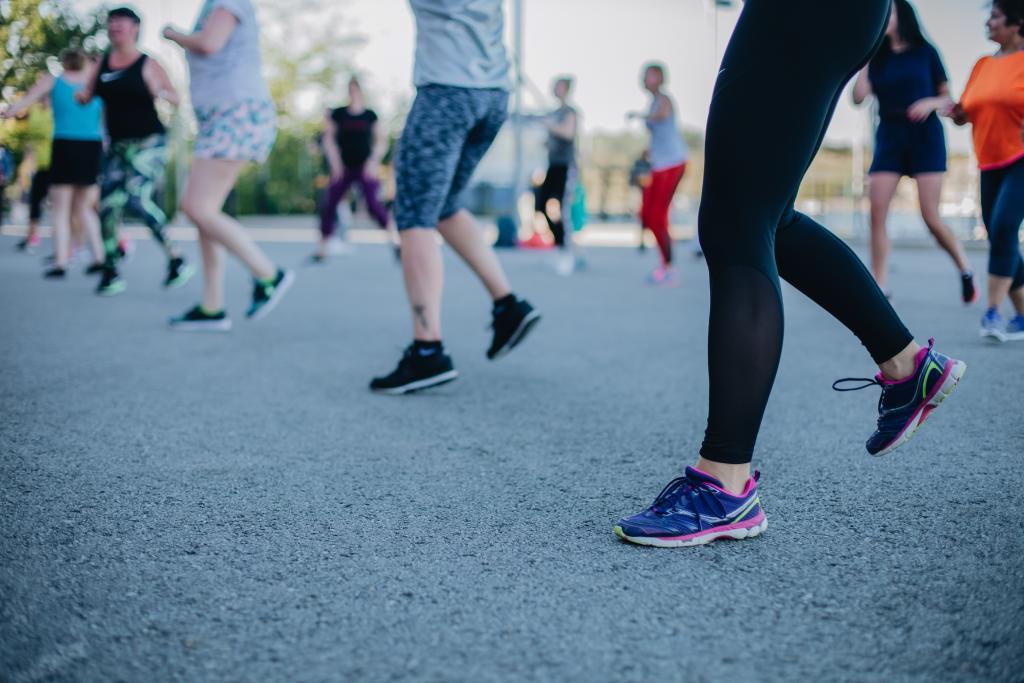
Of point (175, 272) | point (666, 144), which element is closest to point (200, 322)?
point (175, 272)

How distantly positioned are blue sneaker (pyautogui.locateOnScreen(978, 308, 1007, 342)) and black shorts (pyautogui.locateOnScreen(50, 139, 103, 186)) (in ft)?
22.9

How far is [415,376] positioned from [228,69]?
245 cm

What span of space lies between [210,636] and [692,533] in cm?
95

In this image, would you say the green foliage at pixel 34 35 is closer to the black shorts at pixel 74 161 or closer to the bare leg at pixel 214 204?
the bare leg at pixel 214 204

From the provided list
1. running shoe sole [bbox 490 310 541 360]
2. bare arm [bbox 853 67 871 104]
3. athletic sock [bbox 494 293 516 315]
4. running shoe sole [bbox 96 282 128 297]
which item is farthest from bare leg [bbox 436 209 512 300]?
running shoe sole [bbox 96 282 128 297]

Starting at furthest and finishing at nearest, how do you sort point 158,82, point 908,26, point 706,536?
point 158,82
point 908,26
point 706,536

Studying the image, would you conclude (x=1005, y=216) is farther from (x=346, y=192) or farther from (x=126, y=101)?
(x=346, y=192)

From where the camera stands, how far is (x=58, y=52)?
5.80 metres

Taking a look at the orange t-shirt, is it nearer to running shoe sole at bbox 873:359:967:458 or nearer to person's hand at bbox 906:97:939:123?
person's hand at bbox 906:97:939:123

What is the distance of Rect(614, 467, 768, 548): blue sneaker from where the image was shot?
1917 millimetres

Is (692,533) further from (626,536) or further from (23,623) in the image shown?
(23,623)

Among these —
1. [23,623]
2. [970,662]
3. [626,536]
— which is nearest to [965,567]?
[970,662]

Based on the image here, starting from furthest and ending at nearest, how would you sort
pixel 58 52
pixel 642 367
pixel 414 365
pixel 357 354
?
pixel 58 52, pixel 357 354, pixel 642 367, pixel 414 365

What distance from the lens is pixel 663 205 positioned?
29.0 ft
